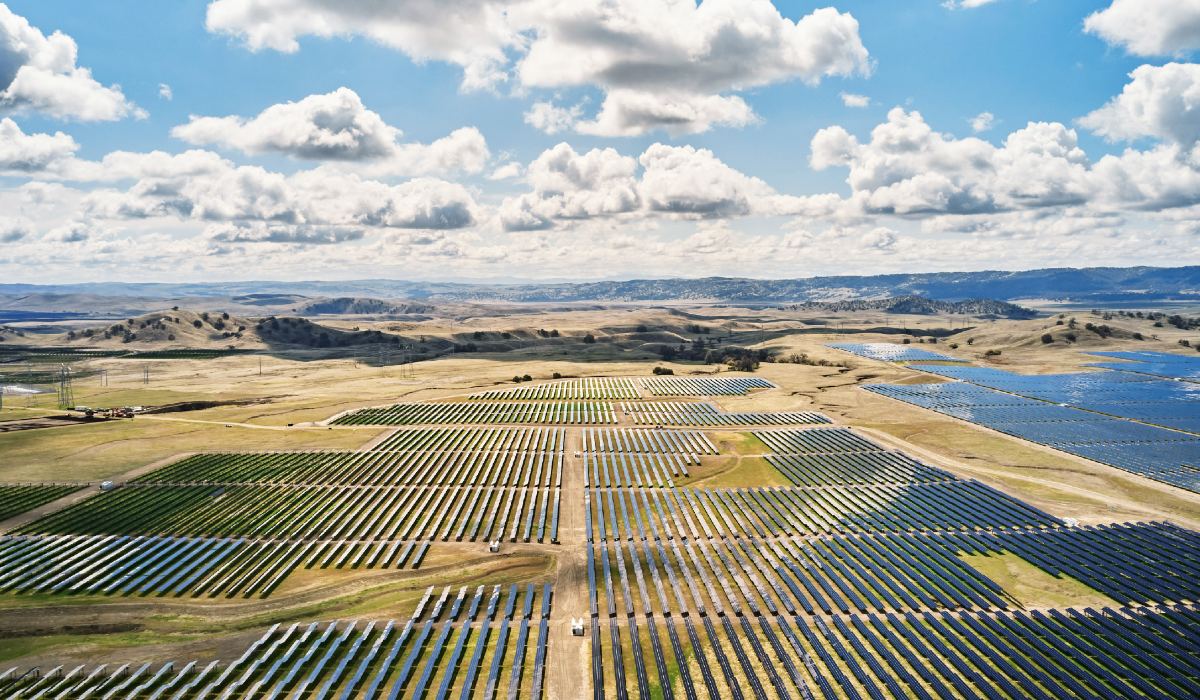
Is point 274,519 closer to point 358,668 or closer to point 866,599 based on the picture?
point 358,668

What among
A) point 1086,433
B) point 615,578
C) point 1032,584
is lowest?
point 1032,584

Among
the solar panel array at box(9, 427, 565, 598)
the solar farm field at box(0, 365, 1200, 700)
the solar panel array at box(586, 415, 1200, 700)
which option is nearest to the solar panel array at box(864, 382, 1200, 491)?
the solar farm field at box(0, 365, 1200, 700)

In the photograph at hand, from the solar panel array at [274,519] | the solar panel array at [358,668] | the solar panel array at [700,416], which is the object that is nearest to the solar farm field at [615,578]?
the solar panel array at [358,668]

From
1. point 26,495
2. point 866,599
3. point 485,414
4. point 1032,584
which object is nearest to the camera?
point 866,599

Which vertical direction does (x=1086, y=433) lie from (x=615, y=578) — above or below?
above

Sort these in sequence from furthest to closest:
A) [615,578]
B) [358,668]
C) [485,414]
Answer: [485,414] → [615,578] → [358,668]

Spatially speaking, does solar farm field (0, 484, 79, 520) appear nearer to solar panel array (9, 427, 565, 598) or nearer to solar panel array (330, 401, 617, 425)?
solar panel array (9, 427, 565, 598)

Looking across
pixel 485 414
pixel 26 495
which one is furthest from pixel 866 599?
pixel 26 495
